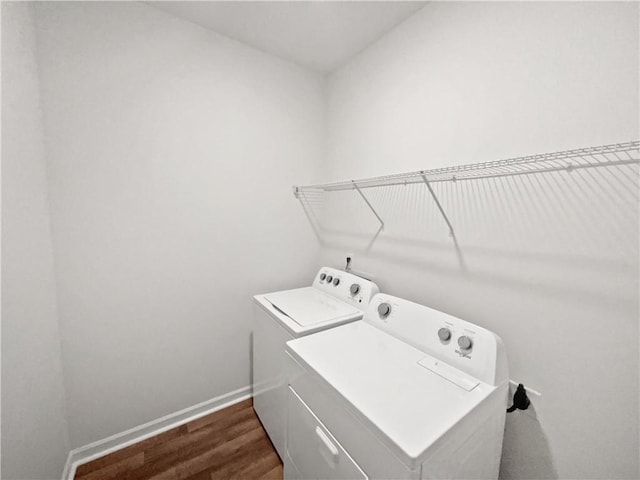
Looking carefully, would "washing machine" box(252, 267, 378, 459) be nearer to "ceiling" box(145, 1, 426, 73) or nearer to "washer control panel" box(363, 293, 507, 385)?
"washer control panel" box(363, 293, 507, 385)

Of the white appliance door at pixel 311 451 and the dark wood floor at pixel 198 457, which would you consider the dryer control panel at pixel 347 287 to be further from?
the dark wood floor at pixel 198 457

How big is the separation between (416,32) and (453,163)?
0.87m

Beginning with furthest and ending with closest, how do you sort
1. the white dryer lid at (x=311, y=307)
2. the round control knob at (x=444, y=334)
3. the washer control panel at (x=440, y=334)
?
the white dryer lid at (x=311, y=307), the round control knob at (x=444, y=334), the washer control panel at (x=440, y=334)

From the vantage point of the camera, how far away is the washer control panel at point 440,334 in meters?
1.00

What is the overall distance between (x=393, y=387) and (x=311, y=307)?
2.62ft

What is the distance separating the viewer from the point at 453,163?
134cm

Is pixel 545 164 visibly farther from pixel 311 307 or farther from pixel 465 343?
pixel 311 307

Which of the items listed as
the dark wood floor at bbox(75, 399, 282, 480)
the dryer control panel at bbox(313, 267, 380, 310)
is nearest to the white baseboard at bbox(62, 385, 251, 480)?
the dark wood floor at bbox(75, 399, 282, 480)

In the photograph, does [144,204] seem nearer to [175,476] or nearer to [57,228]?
[57,228]

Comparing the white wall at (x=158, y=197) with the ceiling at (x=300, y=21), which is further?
the ceiling at (x=300, y=21)

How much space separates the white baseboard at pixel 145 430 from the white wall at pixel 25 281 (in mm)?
182

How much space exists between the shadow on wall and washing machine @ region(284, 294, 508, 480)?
0.14 metres

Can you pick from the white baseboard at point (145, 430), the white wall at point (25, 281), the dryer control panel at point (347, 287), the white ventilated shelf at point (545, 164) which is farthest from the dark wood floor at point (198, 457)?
the white ventilated shelf at point (545, 164)

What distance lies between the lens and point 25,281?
3.35 feet
